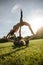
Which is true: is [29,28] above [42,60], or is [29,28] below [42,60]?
above

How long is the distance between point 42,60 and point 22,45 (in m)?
6.74

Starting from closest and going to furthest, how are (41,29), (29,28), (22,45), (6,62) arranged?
(41,29) → (29,28) → (6,62) → (22,45)

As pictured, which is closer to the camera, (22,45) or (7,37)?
(7,37)

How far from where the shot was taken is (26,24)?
10672mm

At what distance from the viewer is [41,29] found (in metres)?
9.67

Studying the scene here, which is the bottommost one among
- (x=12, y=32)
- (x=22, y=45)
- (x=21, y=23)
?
(x=22, y=45)

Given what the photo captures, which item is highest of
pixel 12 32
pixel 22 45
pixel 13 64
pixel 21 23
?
pixel 21 23

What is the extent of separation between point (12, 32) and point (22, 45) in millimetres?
7345

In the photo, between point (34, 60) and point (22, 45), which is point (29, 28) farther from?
point (22, 45)

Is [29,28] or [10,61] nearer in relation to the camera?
[29,28]

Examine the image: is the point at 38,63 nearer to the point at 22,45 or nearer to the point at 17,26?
the point at 17,26

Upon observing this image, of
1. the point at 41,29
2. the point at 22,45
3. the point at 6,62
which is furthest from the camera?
the point at 22,45

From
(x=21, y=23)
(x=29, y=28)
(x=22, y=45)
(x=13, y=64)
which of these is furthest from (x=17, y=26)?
(x=22, y=45)

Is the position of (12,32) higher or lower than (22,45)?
higher
